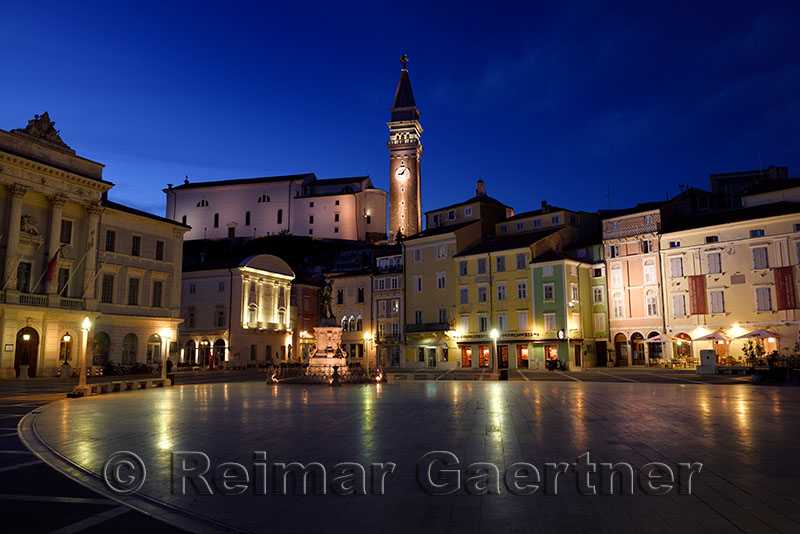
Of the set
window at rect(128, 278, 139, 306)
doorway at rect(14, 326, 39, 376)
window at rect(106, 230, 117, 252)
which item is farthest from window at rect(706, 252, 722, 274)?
doorway at rect(14, 326, 39, 376)

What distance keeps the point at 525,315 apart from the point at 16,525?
5064 cm

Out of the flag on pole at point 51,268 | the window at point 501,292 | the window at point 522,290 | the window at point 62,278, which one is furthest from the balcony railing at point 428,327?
the flag on pole at point 51,268

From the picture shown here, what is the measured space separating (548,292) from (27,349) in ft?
134

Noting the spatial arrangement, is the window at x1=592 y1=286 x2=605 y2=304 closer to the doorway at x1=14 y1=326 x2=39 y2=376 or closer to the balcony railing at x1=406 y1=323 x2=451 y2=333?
the balcony railing at x1=406 y1=323 x2=451 y2=333

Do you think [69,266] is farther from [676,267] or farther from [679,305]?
[679,305]

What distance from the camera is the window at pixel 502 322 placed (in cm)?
5559

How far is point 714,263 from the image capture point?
46656 millimetres

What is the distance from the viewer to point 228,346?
61312 mm

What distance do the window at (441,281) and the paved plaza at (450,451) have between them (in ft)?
132

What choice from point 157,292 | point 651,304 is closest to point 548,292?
point 651,304

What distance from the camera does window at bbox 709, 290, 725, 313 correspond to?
151 ft

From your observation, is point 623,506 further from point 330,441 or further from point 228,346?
point 228,346

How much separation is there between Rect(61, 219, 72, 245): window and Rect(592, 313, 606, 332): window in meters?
44.4

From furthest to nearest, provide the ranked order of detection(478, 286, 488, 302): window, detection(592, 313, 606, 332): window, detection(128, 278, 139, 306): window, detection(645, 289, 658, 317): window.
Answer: detection(478, 286, 488, 302): window
detection(592, 313, 606, 332): window
detection(645, 289, 658, 317): window
detection(128, 278, 139, 306): window
